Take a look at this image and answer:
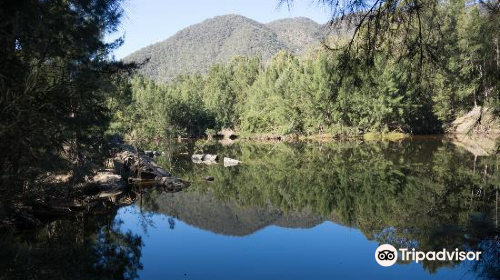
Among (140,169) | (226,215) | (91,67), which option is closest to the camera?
(91,67)

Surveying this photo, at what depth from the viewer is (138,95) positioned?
7850 centimetres

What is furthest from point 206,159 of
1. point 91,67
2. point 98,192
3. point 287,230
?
point 91,67

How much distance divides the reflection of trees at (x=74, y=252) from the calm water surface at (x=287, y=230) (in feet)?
0.12

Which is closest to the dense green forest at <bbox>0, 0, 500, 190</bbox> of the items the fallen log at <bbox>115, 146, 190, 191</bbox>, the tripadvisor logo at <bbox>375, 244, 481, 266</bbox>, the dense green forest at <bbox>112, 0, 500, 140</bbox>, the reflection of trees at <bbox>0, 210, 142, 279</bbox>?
the dense green forest at <bbox>112, 0, 500, 140</bbox>

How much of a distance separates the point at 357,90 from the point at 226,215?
11838 mm

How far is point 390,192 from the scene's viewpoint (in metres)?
17.6

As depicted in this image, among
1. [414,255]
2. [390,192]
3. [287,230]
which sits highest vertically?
[414,255]

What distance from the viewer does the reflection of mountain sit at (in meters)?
14.8

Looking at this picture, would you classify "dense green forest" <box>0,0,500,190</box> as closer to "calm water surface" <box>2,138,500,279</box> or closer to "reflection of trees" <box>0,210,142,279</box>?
"reflection of trees" <box>0,210,142,279</box>

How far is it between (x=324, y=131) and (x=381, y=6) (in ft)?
177

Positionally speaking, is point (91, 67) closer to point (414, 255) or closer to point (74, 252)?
point (74, 252)

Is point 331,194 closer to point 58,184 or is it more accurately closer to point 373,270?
point 373,270

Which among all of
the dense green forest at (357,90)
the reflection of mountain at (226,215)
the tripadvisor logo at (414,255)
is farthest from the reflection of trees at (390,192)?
the dense green forest at (357,90)

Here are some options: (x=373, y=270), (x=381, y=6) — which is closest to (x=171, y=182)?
(x=373, y=270)
